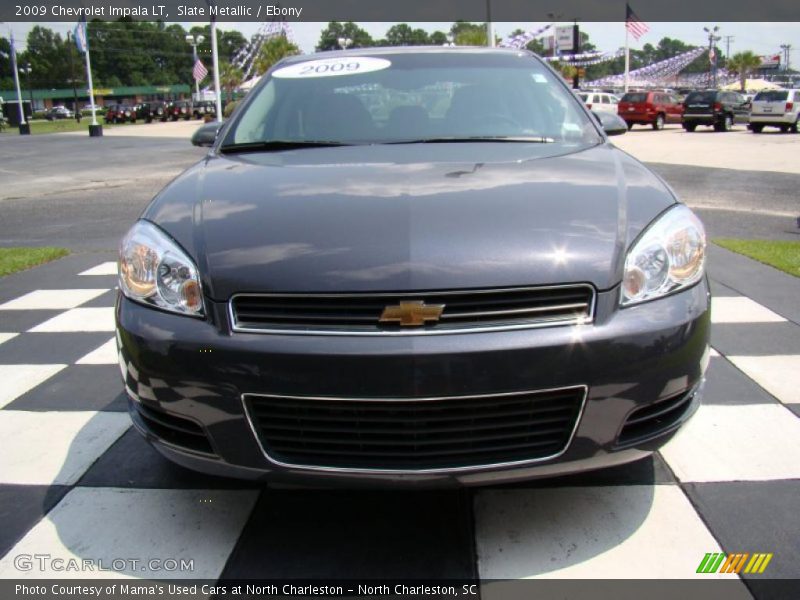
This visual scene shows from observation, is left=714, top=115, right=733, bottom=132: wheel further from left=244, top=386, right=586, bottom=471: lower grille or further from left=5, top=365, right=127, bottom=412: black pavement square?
left=244, top=386, right=586, bottom=471: lower grille

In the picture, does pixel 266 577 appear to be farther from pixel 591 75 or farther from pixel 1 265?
pixel 591 75

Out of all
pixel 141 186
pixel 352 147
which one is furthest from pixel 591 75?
pixel 352 147

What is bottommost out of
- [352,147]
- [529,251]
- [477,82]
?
[529,251]

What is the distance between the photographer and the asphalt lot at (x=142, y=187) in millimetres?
7656

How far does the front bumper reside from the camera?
Answer: 1.81m

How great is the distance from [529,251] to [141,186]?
11491 mm

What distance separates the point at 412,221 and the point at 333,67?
5.57 ft

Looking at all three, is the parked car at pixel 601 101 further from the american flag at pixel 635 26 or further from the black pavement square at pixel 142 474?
the black pavement square at pixel 142 474

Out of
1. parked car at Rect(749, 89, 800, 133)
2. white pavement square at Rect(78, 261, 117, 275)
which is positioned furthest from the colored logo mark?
parked car at Rect(749, 89, 800, 133)

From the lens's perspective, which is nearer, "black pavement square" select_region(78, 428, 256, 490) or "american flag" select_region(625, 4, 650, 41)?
"black pavement square" select_region(78, 428, 256, 490)

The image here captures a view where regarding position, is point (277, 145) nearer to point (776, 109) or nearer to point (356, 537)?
point (356, 537)

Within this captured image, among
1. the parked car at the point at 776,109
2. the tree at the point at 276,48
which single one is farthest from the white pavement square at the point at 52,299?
the tree at the point at 276,48

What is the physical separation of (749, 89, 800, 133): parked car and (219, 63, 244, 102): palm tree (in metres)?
57.6

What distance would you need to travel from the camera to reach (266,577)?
2004 millimetres
